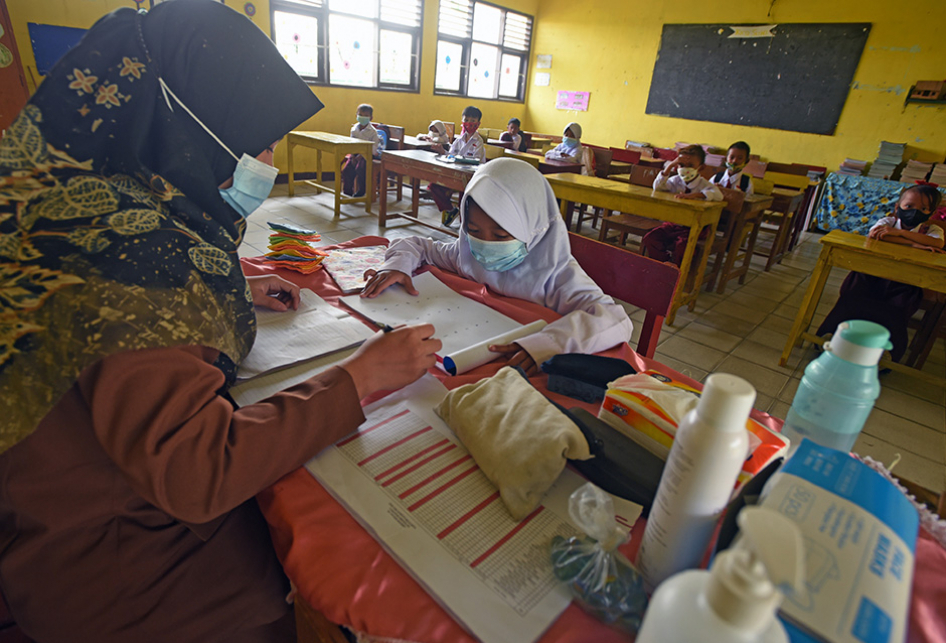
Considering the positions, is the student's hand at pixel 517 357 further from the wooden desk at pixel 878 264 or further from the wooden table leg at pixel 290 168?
the wooden table leg at pixel 290 168

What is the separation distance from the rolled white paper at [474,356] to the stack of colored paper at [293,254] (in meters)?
0.70

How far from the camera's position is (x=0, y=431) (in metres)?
0.59

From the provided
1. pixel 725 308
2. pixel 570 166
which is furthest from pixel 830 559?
pixel 570 166

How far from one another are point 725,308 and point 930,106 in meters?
4.89

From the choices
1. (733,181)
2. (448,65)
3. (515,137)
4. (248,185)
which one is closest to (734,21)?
(515,137)

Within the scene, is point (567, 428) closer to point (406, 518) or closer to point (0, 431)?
point (406, 518)

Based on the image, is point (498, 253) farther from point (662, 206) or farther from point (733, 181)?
point (733, 181)

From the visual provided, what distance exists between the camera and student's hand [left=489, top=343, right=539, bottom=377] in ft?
3.43

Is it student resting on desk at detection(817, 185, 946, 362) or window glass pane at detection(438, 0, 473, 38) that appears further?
window glass pane at detection(438, 0, 473, 38)

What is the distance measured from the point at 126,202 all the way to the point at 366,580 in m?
0.60

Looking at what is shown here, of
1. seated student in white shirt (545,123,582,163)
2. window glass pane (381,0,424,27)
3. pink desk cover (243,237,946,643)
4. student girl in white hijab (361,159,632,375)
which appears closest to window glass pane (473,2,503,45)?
window glass pane (381,0,424,27)

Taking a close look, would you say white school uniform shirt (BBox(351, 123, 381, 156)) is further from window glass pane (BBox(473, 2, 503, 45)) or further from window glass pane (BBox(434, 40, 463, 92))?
window glass pane (BBox(473, 2, 503, 45))

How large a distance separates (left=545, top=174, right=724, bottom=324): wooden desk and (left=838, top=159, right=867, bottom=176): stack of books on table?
4.27 meters

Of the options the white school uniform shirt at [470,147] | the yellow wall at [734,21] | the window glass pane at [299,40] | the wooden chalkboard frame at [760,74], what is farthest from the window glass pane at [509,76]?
the white school uniform shirt at [470,147]
